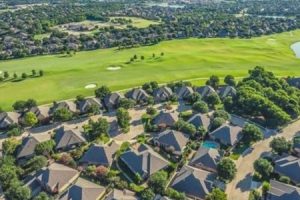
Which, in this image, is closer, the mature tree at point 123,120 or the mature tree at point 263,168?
the mature tree at point 263,168

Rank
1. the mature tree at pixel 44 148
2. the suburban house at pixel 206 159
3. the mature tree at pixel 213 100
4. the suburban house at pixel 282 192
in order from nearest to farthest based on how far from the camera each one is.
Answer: the suburban house at pixel 282 192
the suburban house at pixel 206 159
the mature tree at pixel 44 148
the mature tree at pixel 213 100

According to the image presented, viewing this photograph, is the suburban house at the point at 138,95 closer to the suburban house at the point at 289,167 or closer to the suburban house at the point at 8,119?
the suburban house at the point at 8,119

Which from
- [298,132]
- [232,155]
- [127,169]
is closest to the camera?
[127,169]

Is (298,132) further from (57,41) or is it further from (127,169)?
(57,41)

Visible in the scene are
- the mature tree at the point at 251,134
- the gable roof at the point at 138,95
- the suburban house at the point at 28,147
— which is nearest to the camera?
the suburban house at the point at 28,147

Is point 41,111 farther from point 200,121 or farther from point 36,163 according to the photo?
point 200,121

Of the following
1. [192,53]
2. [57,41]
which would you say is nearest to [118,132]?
[192,53]

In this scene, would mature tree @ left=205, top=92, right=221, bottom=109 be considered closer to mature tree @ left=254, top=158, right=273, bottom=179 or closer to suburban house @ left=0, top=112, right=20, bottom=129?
mature tree @ left=254, top=158, right=273, bottom=179

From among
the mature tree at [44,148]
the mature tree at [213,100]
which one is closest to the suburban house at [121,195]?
the mature tree at [44,148]
